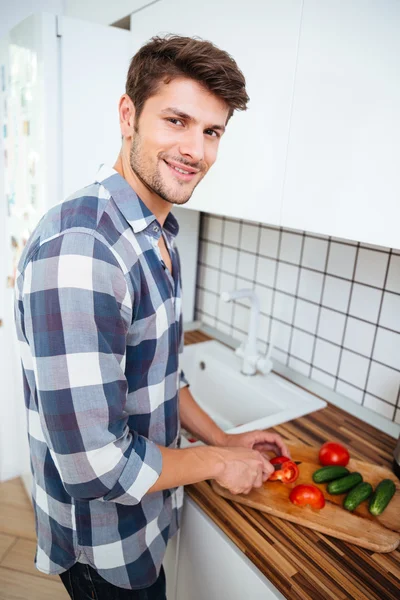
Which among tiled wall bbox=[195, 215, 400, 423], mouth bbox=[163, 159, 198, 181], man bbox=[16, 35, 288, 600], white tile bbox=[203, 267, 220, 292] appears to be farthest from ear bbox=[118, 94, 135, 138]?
white tile bbox=[203, 267, 220, 292]

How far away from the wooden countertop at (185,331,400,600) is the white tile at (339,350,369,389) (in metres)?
0.55

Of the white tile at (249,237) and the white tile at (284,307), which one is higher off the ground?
the white tile at (249,237)

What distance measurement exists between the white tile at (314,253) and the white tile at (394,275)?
22 centimetres

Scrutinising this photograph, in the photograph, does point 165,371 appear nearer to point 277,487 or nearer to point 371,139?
point 277,487

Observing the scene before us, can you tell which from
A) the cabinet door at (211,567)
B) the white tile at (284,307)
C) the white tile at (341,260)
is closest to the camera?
the cabinet door at (211,567)

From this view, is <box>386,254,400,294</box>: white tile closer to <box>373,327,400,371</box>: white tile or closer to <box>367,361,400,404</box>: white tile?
<box>373,327,400,371</box>: white tile

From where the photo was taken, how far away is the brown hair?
2.51ft

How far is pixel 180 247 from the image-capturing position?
6.23ft

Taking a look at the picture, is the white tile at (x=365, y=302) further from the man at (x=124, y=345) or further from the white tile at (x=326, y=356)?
the man at (x=124, y=345)

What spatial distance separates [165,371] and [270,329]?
85 cm

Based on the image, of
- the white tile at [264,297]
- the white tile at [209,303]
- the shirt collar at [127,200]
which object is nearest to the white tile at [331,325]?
the white tile at [264,297]

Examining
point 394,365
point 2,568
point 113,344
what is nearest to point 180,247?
point 394,365

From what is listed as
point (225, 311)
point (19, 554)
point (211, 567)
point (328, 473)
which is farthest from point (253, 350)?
point (19, 554)

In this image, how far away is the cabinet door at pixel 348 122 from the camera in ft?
2.62
